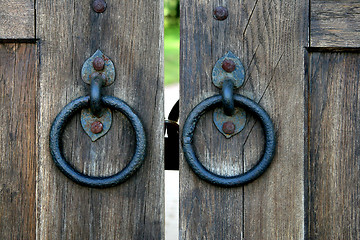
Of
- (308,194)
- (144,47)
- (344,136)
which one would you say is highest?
(144,47)

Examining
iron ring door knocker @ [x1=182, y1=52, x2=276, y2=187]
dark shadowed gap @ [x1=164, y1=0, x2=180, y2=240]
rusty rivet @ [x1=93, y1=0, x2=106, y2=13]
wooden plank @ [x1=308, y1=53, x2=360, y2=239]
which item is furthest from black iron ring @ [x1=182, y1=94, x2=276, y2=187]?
dark shadowed gap @ [x1=164, y1=0, x2=180, y2=240]

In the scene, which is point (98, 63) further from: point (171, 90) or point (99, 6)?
point (171, 90)

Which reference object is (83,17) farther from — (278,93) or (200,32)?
(278,93)

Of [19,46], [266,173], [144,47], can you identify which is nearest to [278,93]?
[266,173]

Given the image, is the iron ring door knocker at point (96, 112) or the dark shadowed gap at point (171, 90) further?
the dark shadowed gap at point (171, 90)

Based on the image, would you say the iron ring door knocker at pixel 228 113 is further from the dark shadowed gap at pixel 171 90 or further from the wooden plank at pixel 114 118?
the dark shadowed gap at pixel 171 90

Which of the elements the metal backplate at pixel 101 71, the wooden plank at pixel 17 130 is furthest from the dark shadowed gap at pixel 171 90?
the metal backplate at pixel 101 71

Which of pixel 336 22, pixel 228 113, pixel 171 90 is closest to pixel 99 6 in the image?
pixel 228 113
